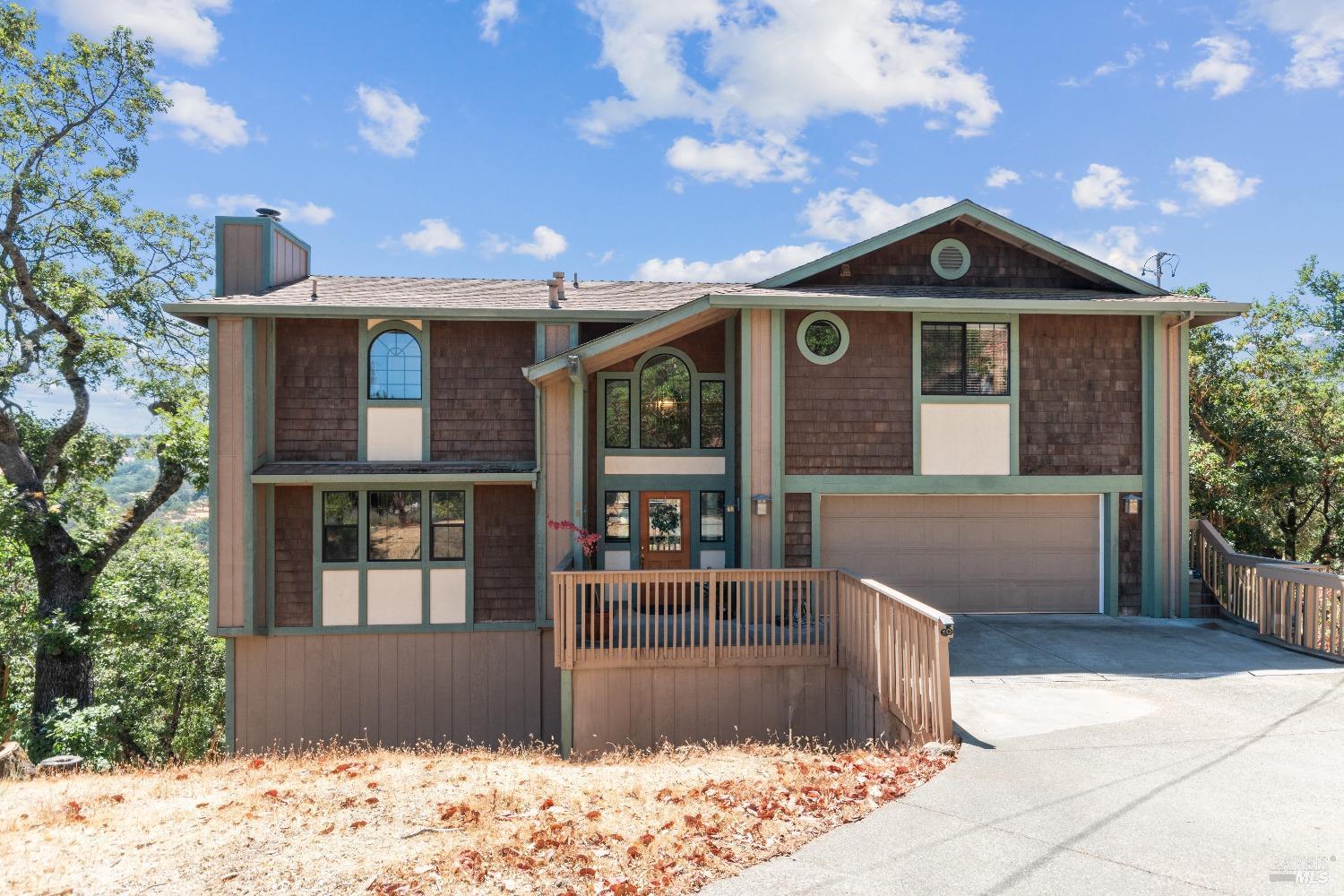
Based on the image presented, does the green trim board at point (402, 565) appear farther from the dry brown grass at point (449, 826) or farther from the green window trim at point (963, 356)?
the green window trim at point (963, 356)

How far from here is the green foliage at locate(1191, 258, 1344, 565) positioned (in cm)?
1329

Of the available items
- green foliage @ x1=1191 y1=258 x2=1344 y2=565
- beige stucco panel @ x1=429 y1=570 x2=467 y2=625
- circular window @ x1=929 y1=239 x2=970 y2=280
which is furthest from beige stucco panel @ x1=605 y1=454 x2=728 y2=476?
green foliage @ x1=1191 y1=258 x2=1344 y2=565

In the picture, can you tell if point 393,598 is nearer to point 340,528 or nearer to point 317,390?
point 340,528

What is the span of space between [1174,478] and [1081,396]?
170 centimetres

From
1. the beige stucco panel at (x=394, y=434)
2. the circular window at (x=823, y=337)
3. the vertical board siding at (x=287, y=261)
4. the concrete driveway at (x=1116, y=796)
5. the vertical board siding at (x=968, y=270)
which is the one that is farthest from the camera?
the vertical board siding at (x=287, y=261)

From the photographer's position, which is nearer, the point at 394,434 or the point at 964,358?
the point at 964,358

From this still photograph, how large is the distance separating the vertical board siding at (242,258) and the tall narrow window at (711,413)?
6826 mm

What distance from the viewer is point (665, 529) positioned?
10.6 metres

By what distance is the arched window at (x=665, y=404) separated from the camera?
10.6 meters

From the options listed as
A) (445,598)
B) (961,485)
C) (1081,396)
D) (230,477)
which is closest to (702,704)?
(445,598)

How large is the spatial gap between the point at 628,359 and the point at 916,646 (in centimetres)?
620

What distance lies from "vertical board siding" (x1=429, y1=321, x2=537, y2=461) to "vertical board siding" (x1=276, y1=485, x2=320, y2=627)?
199 centimetres

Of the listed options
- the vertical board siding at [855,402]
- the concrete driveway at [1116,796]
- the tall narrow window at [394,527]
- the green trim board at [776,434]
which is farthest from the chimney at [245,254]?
the concrete driveway at [1116,796]

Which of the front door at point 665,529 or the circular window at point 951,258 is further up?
the circular window at point 951,258
